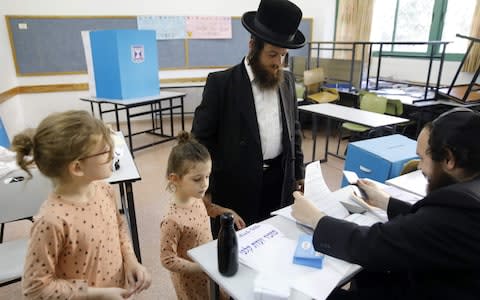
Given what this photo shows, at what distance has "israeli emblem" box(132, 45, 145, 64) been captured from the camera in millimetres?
4113

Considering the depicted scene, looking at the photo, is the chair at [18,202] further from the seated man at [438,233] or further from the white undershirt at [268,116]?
the seated man at [438,233]

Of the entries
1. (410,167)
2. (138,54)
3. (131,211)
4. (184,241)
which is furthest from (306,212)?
(138,54)

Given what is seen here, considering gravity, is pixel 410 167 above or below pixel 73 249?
below

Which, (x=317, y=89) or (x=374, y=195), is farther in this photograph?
(x=317, y=89)

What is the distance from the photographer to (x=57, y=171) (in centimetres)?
95

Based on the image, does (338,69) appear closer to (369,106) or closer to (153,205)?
(369,106)

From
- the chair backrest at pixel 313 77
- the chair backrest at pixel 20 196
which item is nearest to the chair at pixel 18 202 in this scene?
the chair backrest at pixel 20 196

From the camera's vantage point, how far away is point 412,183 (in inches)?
66.6

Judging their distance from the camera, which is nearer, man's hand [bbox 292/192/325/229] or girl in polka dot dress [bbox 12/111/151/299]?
girl in polka dot dress [bbox 12/111/151/299]

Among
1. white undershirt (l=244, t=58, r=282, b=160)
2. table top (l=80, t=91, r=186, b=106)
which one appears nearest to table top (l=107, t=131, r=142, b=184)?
white undershirt (l=244, t=58, r=282, b=160)

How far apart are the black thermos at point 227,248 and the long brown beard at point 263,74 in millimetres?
727

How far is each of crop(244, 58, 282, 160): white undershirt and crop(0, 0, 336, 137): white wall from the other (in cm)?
431

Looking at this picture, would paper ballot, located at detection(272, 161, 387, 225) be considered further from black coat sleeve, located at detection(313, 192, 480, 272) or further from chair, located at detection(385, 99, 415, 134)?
chair, located at detection(385, 99, 415, 134)

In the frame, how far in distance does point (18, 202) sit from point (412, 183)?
198 cm
